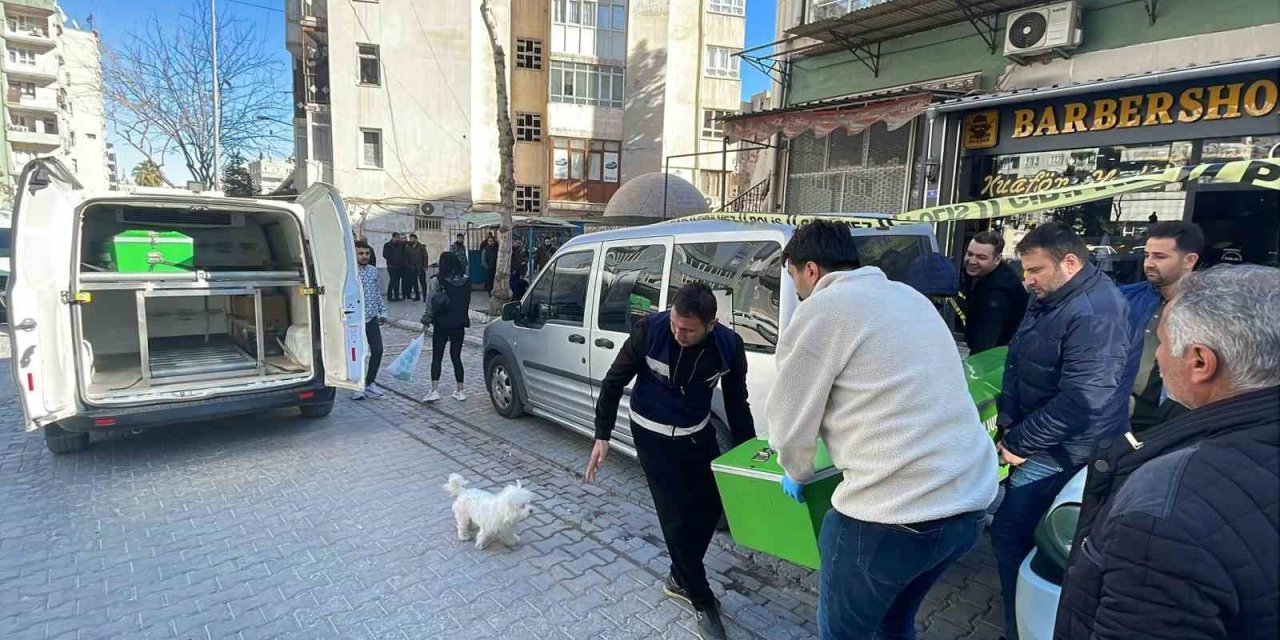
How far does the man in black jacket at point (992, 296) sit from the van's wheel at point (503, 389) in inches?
159

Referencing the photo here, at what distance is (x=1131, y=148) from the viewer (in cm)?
801

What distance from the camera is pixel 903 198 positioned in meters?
10.5

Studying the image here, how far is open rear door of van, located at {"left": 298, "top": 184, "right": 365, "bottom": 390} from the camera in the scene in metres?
5.55

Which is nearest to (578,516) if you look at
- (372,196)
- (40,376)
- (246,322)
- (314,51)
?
(40,376)

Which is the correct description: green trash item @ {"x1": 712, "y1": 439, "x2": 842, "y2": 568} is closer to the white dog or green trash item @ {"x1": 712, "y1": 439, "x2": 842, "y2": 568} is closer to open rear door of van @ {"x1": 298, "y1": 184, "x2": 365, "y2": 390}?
the white dog

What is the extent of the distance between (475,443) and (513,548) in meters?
2.09

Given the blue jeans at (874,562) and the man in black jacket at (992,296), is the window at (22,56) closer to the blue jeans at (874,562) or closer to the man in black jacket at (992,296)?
the man in black jacket at (992,296)


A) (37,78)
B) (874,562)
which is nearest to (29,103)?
(37,78)

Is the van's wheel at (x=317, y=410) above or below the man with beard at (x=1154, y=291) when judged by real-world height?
below

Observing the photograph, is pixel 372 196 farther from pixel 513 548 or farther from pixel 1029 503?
pixel 1029 503

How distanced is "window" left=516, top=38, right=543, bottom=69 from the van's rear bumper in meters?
24.0

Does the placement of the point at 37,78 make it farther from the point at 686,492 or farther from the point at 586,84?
the point at 686,492

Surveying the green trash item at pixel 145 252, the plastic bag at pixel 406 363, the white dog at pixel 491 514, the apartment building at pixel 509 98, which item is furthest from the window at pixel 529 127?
the white dog at pixel 491 514

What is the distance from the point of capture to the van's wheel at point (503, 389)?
20.5 feet
